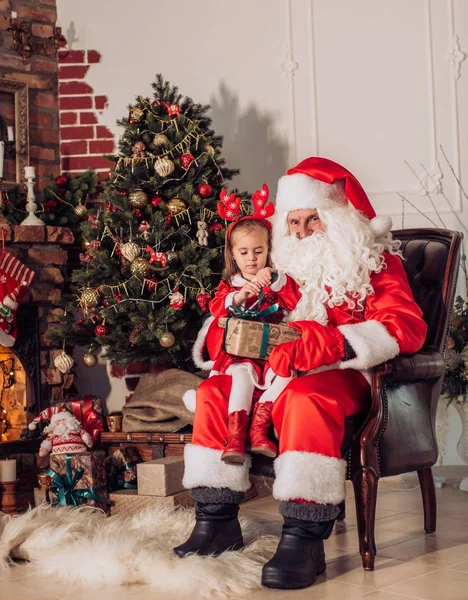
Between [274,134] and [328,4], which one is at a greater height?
[328,4]

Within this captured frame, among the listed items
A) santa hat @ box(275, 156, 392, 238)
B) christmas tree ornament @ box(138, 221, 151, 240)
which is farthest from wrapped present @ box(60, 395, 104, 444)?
santa hat @ box(275, 156, 392, 238)

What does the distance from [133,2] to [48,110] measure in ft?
2.88

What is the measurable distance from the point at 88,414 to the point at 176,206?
1.16m

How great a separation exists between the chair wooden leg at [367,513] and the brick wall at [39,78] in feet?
10.5

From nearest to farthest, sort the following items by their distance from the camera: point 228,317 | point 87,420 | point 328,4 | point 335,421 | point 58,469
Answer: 1. point 335,421
2. point 228,317
3. point 58,469
4. point 87,420
5. point 328,4

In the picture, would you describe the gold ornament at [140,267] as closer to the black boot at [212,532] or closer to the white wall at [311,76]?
the white wall at [311,76]

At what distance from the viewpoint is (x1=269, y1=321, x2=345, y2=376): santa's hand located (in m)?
2.76

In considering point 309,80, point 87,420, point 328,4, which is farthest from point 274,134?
point 87,420

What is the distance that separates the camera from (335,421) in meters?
2.66

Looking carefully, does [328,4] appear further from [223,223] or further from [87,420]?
[87,420]

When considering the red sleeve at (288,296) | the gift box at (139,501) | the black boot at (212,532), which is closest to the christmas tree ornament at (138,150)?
the red sleeve at (288,296)

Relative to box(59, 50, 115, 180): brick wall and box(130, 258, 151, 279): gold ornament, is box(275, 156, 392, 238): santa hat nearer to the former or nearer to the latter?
box(130, 258, 151, 279): gold ornament

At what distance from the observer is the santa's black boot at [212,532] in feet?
9.18

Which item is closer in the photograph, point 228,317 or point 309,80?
point 228,317
